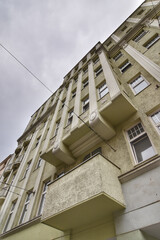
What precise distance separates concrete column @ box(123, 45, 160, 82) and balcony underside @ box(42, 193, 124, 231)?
19.9 feet

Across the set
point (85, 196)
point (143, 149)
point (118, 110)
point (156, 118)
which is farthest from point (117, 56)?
point (85, 196)

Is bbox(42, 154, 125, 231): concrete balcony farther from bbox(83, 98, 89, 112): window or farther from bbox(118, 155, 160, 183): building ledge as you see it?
bbox(83, 98, 89, 112): window

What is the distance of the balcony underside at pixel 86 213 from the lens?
5000 mm

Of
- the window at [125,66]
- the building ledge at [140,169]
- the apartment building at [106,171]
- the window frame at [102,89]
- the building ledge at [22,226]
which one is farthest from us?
the window at [125,66]

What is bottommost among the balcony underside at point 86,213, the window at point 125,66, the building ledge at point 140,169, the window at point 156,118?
the balcony underside at point 86,213

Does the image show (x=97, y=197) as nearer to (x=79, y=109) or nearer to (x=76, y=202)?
(x=76, y=202)

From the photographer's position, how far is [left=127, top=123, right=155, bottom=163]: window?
621 cm

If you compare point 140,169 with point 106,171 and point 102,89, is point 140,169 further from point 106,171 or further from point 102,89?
point 102,89

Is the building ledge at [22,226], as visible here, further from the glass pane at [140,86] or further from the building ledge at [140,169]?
the glass pane at [140,86]

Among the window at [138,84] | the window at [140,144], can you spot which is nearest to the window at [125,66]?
the window at [138,84]

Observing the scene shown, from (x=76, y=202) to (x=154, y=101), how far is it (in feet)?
18.0

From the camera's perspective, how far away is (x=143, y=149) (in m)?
6.46

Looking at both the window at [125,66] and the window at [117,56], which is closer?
the window at [125,66]

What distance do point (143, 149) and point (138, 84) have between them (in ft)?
14.8
